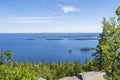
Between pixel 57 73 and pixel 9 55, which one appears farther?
pixel 57 73

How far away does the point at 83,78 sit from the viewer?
127ft

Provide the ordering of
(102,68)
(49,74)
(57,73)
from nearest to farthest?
1. (102,68)
2. (49,74)
3. (57,73)

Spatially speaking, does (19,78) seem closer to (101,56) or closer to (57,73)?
(101,56)

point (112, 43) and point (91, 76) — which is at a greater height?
point (112, 43)

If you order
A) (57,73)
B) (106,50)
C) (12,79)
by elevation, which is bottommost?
(57,73)

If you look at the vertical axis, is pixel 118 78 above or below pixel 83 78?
above

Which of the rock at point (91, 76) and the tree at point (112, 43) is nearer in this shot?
the tree at point (112, 43)

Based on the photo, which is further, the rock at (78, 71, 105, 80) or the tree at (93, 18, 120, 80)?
the rock at (78, 71, 105, 80)

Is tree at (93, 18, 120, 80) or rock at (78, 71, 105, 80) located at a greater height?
tree at (93, 18, 120, 80)

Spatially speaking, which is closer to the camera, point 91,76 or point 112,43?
point 112,43

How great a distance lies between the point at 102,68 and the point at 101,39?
8.76 m

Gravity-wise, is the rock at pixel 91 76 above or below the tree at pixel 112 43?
below

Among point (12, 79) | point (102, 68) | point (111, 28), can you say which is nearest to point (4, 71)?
point (12, 79)

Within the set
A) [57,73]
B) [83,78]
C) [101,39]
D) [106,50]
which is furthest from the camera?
[57,73]
